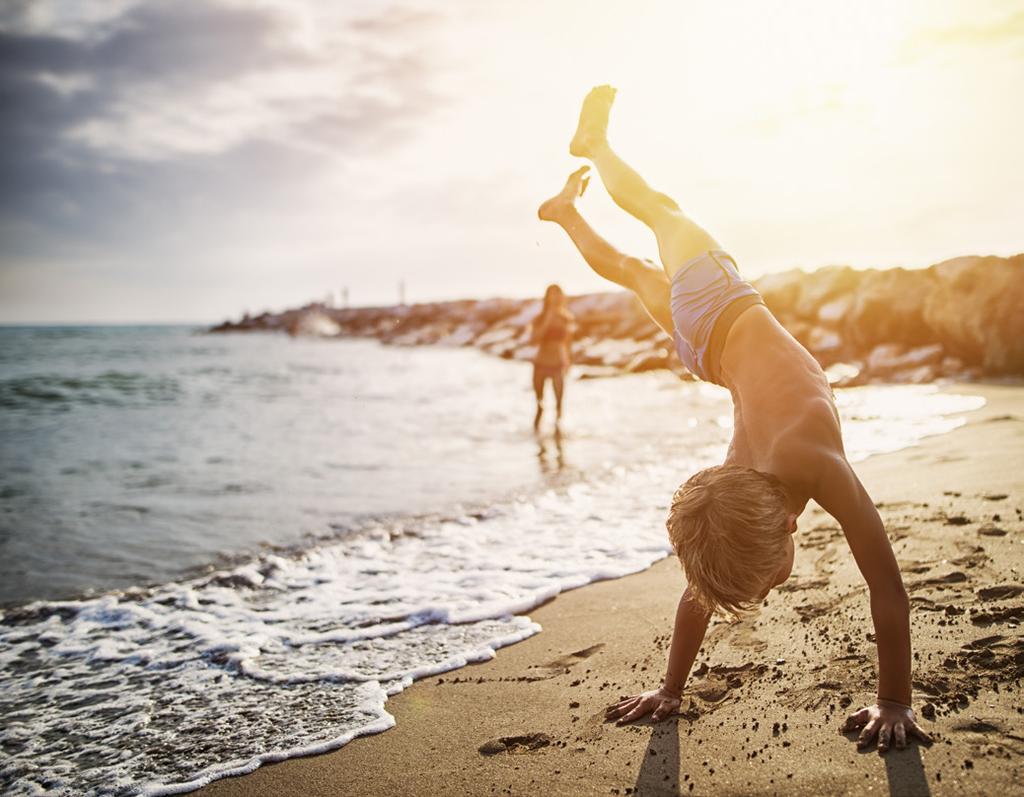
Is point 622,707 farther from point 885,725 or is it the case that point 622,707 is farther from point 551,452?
point 551,452

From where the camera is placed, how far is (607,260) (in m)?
4.42

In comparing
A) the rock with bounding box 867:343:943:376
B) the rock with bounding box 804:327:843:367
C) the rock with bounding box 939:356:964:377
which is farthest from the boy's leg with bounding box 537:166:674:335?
the rock with bounding box 804:327:843:367

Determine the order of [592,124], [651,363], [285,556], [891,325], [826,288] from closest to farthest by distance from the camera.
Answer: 1. [592,124]
2. [285,556]
3. [891,325]
4. [826,288]
5. [651,363]

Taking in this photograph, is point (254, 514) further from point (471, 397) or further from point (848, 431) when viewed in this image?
point (471, 397)

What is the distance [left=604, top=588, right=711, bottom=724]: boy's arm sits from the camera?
2805 millimetres

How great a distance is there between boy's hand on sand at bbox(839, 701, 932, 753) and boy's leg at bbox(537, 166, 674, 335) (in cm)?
203

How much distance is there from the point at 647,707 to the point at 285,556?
388 cm

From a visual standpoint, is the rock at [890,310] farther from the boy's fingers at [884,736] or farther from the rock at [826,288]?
the boy's fingers at [884,736]

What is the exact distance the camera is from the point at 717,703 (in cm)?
285

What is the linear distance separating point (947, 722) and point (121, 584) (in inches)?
206

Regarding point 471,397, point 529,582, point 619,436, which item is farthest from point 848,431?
point 471,397

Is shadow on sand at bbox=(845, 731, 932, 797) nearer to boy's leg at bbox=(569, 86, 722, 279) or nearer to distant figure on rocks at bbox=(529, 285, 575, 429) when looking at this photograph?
boy's leg at bbox=(569, 86, 722, 279)

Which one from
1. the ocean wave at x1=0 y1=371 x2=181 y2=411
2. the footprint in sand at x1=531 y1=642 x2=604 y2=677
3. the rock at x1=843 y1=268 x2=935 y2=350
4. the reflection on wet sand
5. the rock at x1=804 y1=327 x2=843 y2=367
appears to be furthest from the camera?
the ocean wave at x1=0 y1=371 x2=181 y2=411

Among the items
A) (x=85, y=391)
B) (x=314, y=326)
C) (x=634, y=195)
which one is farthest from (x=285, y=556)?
(x=314, y=326)
